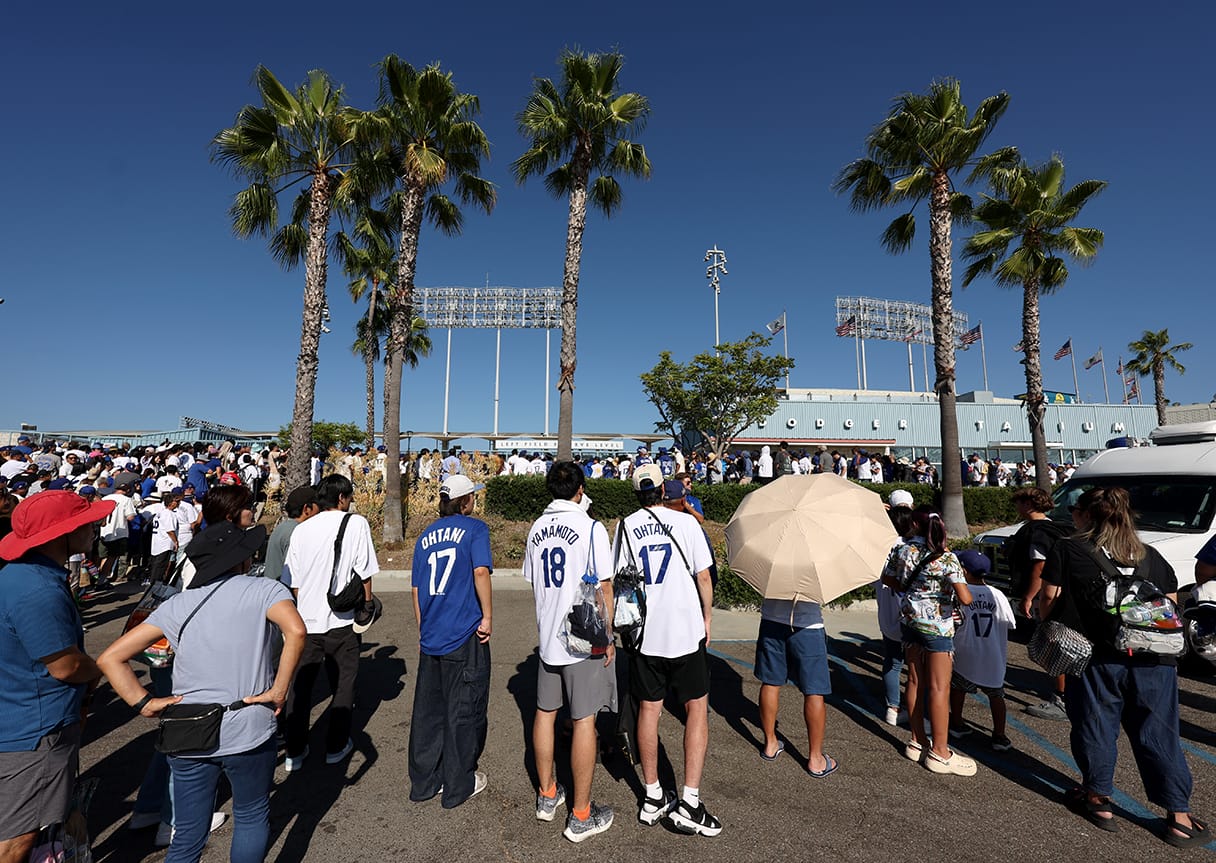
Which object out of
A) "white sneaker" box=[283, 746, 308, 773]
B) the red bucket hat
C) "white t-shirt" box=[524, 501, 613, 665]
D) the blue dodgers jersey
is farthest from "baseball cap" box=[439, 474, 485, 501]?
"white sneaker" box=[283, 746, 308, 773]

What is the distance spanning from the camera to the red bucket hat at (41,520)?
2176 mm

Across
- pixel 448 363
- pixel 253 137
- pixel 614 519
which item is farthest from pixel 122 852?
pixel 448 363

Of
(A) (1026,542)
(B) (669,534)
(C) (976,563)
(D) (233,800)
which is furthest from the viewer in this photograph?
(A) (1026,542)

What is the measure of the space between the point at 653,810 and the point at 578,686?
929 mm

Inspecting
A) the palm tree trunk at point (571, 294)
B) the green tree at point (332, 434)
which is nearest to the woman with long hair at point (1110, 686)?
the palm tree trunk at point (571, 294)

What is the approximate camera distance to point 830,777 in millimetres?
3770

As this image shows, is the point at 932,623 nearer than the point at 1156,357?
Yes

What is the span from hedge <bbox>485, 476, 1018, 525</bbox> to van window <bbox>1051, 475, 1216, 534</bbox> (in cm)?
759

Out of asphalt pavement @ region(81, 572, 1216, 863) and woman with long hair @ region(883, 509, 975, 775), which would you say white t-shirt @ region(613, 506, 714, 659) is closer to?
asphalt pavement @ region(81, 572, 1216, 863)

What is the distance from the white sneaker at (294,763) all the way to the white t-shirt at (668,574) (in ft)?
8.72

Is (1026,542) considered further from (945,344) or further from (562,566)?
(945,344)

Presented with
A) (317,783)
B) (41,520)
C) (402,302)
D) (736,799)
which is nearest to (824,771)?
(736,799)

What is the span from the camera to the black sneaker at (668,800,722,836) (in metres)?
3.12

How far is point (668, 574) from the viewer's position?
334 centimetres
